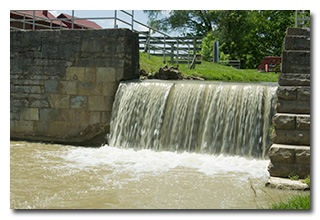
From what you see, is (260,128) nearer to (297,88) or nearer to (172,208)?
(297,88)

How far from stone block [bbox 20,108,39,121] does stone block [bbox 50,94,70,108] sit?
1.72ft

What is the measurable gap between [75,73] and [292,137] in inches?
238

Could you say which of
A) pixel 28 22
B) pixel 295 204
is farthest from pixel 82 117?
pixel 295 204

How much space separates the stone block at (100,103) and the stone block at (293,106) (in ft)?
15.9

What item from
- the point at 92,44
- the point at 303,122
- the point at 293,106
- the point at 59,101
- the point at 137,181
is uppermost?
the point at 92,44

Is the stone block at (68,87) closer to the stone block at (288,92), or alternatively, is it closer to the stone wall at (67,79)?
the stone wall at (67,79)

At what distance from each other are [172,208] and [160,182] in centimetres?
120

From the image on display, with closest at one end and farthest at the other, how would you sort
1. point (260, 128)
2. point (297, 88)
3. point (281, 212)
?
point (281, 212)
point (297, 88)
point (260, 128)

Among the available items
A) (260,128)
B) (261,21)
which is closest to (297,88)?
(260,128)

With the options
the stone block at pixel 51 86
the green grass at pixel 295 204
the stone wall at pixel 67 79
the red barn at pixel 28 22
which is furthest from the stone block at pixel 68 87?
the green grass at pixel 295 204

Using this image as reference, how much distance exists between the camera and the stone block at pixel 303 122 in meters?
5.64

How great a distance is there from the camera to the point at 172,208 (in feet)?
15.3

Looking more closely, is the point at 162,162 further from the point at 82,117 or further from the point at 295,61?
the point at 82,117

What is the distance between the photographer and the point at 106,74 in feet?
31.7
